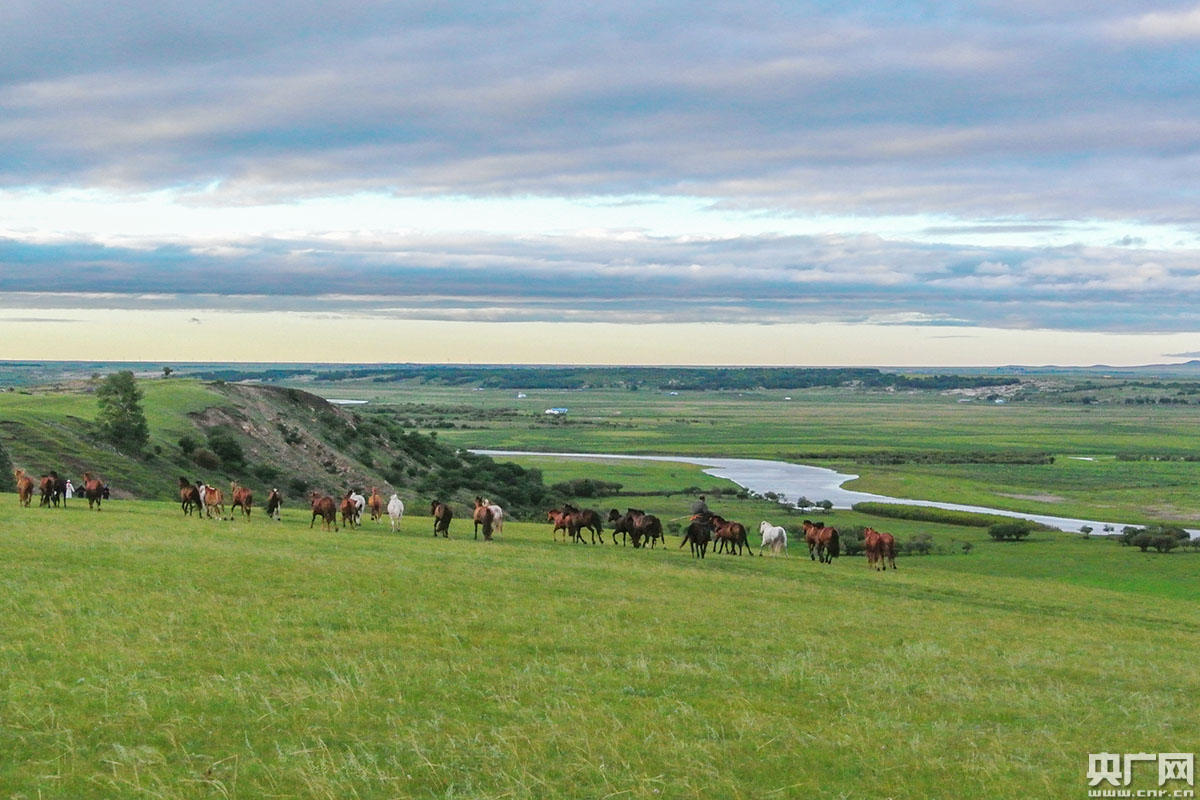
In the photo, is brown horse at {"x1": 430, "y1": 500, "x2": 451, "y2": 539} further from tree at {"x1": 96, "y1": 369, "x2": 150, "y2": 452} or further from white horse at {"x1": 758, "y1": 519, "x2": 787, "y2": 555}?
tree at {"x1": 96, "y1": 369, "x2": 150, "y2": 452}

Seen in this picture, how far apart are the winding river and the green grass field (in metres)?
65.1

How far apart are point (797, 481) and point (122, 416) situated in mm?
71808

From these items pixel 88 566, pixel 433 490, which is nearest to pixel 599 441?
pixel 433 490

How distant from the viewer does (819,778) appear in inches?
436

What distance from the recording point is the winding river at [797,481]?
89375mm

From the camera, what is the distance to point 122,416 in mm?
72188

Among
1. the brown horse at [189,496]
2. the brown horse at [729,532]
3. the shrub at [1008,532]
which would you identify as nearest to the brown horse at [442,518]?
the brown horse at [189,496]

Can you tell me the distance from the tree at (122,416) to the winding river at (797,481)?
56.7 metres

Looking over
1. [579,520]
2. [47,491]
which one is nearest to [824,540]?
[579,520]

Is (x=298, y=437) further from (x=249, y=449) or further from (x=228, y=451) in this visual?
(x=228, y=451)

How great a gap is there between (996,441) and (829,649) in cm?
16709

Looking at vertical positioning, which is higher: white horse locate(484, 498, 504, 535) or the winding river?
white horse locate(484, 498, 504, 535)

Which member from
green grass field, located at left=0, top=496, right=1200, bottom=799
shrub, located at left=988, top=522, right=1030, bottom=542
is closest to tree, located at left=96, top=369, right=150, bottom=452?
green grass field, located at left=0, top=496, right=1200, bottom=799

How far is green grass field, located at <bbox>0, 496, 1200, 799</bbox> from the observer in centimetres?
1076
